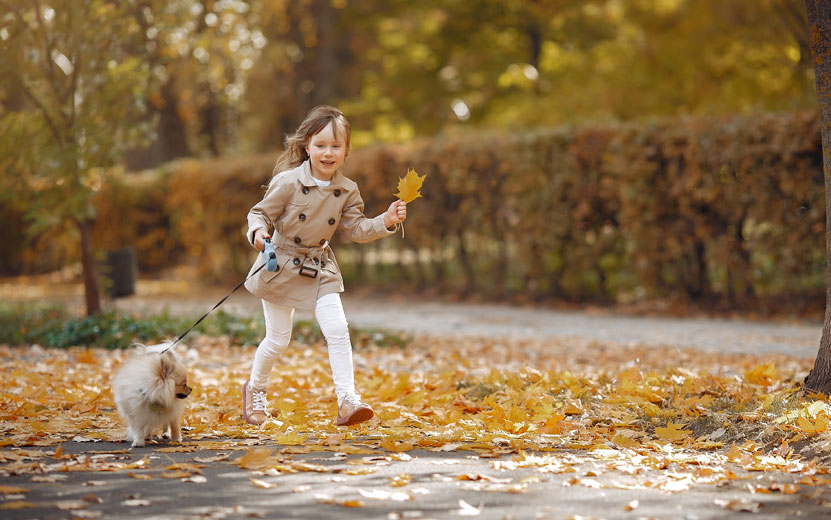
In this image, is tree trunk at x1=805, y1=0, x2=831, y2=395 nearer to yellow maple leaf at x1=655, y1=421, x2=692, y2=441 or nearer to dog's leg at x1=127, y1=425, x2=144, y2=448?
yellow maple leaf at x1=655, y1=421, x2=692, y2=441

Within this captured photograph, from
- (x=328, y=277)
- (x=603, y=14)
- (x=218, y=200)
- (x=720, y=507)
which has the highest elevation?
(x=603, y=14)

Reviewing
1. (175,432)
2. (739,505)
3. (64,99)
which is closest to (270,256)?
(175,432)

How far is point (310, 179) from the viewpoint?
5320 mm

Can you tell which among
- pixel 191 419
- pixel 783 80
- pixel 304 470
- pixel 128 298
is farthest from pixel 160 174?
pixel 304 470

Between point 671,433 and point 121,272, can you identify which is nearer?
point 671,433

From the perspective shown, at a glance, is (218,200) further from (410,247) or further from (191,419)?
(191,419)

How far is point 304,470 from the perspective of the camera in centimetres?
422

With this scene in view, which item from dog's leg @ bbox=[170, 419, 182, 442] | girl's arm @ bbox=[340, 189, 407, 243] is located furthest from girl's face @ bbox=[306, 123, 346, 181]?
dog's leg @ bbox=[170, 419, 182, 442]

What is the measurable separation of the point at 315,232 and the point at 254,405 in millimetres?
1140

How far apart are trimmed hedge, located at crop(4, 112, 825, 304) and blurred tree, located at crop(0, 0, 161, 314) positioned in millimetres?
874

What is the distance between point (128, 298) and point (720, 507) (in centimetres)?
1271

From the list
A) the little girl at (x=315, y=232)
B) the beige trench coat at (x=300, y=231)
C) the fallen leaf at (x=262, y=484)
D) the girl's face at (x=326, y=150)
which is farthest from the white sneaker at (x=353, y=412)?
the girl's face at (x=326, y=150)

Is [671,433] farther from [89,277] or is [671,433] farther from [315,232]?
[89,277]

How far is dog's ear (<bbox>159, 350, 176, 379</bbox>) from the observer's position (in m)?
4.79
